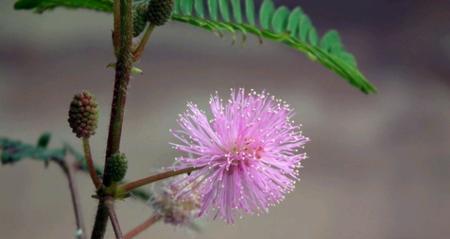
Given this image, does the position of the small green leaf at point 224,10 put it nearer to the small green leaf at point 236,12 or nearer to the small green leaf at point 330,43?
the small green leaf at point 236,12

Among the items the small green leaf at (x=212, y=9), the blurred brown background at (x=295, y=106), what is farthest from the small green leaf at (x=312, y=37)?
the blurred brown background at (x=295, y=106)

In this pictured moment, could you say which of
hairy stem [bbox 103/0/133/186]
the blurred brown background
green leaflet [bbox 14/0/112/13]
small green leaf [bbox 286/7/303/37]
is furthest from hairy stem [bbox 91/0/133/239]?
the blurred brown background

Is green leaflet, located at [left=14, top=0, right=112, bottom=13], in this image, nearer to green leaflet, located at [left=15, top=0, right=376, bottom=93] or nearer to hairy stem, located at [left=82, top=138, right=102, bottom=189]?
green leaflet, located at [left=15, top=0, right=376, bottom=93]

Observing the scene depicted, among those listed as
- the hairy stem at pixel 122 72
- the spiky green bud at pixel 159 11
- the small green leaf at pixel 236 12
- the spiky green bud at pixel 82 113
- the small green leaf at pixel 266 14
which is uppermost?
the small green leaf at pixel 266 14

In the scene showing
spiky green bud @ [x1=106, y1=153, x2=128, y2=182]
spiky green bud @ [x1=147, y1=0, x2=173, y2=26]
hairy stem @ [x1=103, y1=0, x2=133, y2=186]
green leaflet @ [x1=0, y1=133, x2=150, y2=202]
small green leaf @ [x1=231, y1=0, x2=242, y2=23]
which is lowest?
green leaflet @ [x1=0, y1=133, x2=150, y2=202]

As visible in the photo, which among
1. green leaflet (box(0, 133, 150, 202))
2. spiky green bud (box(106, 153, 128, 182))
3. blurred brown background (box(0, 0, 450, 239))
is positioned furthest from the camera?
blurred brown background (box(0, 0, 450, 239))

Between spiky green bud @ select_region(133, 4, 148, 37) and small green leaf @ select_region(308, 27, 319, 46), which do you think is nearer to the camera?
spiky green bud @ select_region(133, 4, 148, 37)

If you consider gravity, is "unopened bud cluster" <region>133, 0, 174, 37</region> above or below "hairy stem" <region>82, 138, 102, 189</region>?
above

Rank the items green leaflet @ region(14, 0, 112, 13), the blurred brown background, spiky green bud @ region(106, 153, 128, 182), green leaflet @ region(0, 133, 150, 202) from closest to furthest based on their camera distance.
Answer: spiky green bud @ region(106, 153, 128, 182)
green leaflet @ region(14, 0, 112, 13)
green leaflet @ region(0, 133, 150, 202)
the blurred brown background
